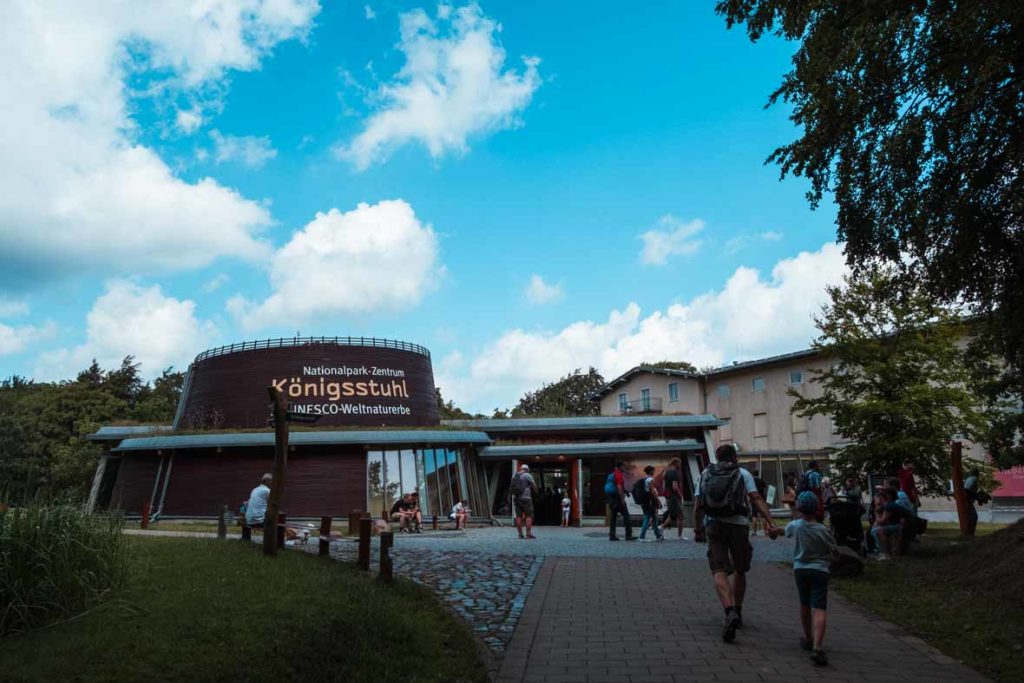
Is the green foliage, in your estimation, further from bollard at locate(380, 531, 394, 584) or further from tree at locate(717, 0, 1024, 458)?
tree at locate(717, 0, 1024, 458)

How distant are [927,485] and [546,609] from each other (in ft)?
53.3

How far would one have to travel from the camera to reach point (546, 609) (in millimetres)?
8195

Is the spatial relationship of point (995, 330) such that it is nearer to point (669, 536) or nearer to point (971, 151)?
point (971, 151)

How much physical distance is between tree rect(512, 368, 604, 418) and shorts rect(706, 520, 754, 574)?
58101mm

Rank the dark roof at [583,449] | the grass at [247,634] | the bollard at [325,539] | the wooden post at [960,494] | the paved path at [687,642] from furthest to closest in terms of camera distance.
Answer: the dark roof at [583,449] < the wooden post at [960,494] < the bollard at [325,539] < the paved path at [687,642] < the grass at [247,634]

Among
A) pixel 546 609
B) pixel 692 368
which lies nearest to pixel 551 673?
pixel 546 609

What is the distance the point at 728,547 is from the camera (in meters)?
7.04

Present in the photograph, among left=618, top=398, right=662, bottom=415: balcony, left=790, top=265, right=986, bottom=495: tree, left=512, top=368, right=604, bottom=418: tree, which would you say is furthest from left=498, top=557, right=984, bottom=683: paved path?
left=512, top=368, right=604, bottom=418: tree

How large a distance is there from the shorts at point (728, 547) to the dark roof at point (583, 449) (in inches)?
796

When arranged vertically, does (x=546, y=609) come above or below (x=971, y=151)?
below

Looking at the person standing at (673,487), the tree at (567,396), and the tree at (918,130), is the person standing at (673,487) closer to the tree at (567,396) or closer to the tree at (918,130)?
the tree at (918,130)

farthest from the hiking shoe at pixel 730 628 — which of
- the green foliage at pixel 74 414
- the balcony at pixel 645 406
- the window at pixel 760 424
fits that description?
the balcony at pixel 645 406

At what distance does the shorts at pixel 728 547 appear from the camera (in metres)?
6.96

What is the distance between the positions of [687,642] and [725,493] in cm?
132
